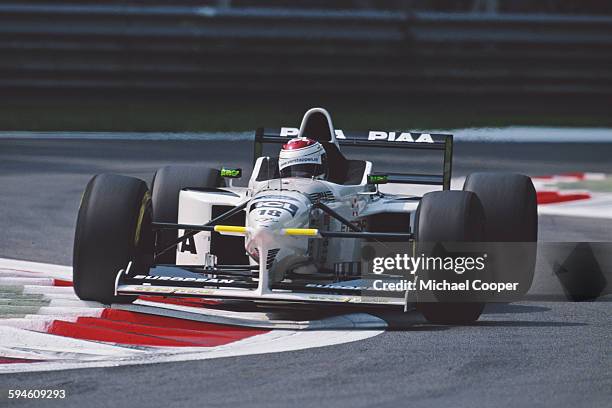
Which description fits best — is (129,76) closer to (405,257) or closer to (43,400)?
(405,257)

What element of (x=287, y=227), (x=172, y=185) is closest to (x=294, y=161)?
(x=287, y=227)

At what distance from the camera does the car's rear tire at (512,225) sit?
9453 millimetres

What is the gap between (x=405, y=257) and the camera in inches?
344

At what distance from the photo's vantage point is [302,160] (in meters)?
9.33

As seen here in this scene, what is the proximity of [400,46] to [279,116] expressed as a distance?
2.34m

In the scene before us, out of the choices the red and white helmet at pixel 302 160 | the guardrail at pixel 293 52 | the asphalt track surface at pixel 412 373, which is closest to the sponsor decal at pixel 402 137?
the red and white helmet at pixel 302 160

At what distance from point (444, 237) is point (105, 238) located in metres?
1.90

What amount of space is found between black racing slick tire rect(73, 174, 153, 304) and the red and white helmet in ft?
3.42

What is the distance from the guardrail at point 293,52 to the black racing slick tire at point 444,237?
12.7 meters

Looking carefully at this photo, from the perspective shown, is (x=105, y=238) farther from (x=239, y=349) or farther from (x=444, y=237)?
(x=444, y=237)

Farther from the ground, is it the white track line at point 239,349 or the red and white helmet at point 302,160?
the red and white helmet at point 302,160

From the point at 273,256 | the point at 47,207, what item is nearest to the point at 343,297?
the point at 273,256

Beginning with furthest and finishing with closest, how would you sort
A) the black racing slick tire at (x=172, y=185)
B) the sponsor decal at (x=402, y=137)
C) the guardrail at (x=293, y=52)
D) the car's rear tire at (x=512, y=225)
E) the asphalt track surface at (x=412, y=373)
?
the guardrail at (x=293, y=52)
the sponsor decal at (x=402, y=137)
the black racing slick tire at (x=172, y=185)
the car's rear tire at (x=512, y=225)
the asphalt track surface at (x=412, y=373)

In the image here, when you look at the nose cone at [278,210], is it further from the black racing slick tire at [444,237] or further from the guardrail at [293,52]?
the guardrail at [293,52]
